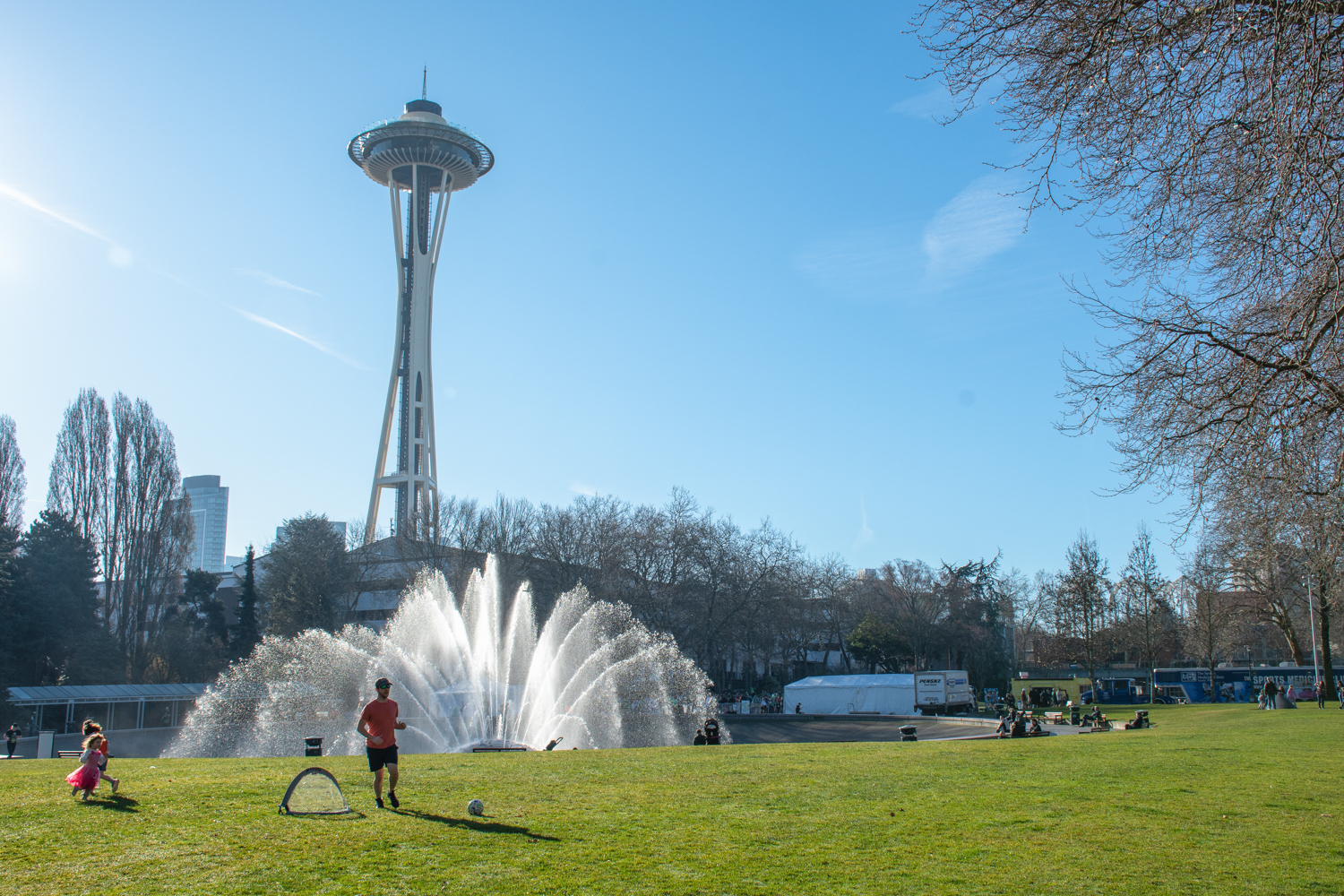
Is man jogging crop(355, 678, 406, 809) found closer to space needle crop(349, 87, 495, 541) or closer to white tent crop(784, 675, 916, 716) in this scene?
white tent crop(784, 675, 916, 716)

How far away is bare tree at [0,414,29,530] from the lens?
46969 mm

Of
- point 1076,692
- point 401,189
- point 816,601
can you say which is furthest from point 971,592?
point 401,189

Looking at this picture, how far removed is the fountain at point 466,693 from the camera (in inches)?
1042

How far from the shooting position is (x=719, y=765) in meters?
14.5

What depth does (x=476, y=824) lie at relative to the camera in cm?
848

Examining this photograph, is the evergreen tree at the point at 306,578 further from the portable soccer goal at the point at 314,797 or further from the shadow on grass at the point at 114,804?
the portable soccer goal at the point at 314,797

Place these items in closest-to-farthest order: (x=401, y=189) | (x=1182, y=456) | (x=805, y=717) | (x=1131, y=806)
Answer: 1. (x=1182, y=456)
2. (x=1131, y=806)
3. (x=805, y=717)
4. (x=401, y=189)

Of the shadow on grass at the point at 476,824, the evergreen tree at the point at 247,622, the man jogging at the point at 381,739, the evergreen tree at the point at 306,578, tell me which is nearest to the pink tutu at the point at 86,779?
the man jogging at the point at 381,739

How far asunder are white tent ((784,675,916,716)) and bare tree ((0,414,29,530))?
134 ft

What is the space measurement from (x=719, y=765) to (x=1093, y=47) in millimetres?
11227

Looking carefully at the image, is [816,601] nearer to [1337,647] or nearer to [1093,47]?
[1337,647]

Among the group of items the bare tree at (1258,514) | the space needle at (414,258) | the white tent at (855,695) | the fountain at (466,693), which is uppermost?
the space needle at (414,258)

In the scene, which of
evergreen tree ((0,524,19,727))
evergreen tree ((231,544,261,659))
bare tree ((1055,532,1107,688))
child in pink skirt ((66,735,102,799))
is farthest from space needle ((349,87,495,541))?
child in pink skirt ((66,735,102,799))

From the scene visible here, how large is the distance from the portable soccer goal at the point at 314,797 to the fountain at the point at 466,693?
13.3m
